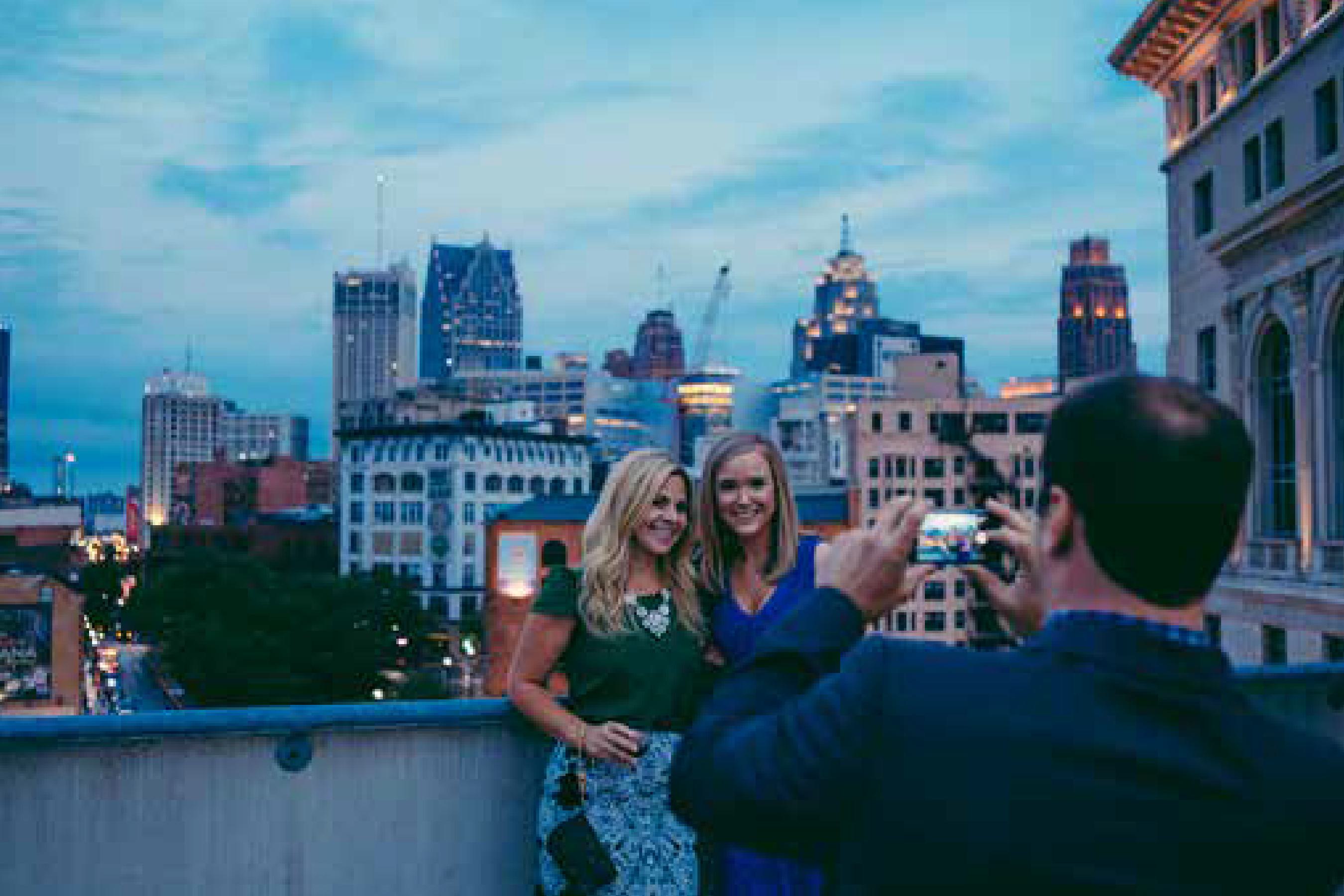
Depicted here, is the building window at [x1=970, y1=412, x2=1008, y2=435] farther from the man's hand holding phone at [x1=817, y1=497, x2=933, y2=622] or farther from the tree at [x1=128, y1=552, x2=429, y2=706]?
the man's hand holding phone at [x1=817, y1=497, x2=933, y2=622]

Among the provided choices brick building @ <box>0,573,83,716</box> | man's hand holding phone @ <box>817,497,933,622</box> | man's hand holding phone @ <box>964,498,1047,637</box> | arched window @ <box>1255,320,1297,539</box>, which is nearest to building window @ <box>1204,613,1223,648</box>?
arched window @ <box>1255,320,1297,539</box>

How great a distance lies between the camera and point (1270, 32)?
87.6ft

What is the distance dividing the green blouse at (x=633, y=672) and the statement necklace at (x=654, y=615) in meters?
0.02

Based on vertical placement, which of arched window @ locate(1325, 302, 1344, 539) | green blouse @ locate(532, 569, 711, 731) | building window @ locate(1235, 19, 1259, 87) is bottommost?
green blouse @ locate(532, 569, 711, 731)

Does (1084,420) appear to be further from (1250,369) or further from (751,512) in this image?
(1250,369)

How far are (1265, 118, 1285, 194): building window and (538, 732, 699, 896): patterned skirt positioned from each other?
26711 mm

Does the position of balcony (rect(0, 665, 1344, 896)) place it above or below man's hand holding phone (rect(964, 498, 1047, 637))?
below

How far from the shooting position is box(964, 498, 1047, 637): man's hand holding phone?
269cm

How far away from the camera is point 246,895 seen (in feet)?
14.5

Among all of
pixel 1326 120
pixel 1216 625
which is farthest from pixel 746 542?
pixel 1216 625

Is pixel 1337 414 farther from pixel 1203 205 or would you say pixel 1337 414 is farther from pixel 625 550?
pixel 625 550

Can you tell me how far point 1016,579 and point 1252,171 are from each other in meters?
29.0

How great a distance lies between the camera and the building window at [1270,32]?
86.8ft

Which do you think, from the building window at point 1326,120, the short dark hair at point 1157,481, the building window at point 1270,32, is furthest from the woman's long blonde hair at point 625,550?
the building window at point 1270,32
